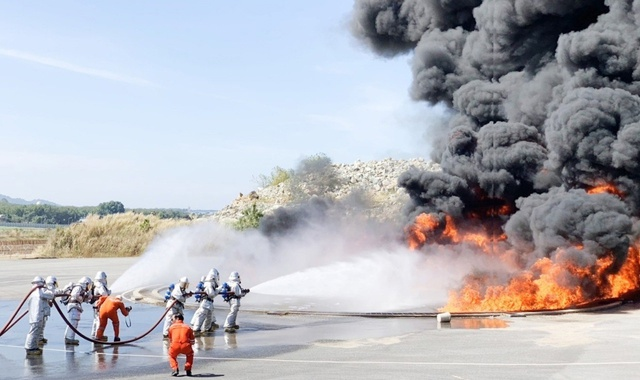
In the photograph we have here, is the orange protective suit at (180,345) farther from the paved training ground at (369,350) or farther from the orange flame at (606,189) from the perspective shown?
the orange flame at (606,189)

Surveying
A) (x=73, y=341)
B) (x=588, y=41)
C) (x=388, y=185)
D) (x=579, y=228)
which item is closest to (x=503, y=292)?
(x=579, y=228)

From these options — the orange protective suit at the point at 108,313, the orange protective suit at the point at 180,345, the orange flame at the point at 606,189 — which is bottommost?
the orange protective suit at the point at 180,345

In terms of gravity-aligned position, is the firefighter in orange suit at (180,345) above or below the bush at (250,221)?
below

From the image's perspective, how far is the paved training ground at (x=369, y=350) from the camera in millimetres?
14484

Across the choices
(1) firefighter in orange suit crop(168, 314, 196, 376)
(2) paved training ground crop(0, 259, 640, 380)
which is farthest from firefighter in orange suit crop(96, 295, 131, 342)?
(1) firefighter in orange suit crop(168, 314, 196, 376)

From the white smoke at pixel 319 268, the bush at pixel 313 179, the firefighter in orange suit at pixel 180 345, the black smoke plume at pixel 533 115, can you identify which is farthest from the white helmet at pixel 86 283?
the bush at pixel 313 179

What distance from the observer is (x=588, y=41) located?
24.9 meters

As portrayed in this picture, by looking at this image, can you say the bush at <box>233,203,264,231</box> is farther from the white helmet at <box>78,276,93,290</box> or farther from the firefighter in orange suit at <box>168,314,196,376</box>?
the firefighter in orange suit at <box>168,314,196,376</box>

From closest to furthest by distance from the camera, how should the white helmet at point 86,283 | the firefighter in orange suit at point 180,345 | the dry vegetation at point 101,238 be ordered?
the firefighter in orange suit at point 180,345 → the white helmet at point 86,283 → the dry vegetation at point 101,238

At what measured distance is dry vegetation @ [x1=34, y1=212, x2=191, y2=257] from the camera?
55812 mm

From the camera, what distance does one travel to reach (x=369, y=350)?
56.0 feet

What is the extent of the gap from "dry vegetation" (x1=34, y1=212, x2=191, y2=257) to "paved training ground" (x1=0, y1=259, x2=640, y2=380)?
110ft

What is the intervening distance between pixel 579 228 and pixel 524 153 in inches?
191

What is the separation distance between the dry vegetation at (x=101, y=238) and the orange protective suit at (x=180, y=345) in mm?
43578
